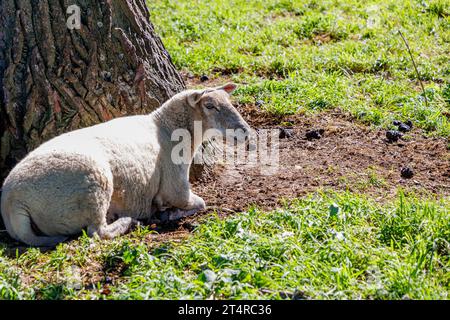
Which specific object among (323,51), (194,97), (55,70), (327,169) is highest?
(55,70)

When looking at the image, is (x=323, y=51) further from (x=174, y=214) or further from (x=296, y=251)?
(x=296, y=251)

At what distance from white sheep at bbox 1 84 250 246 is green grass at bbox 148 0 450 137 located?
2146 millimetres

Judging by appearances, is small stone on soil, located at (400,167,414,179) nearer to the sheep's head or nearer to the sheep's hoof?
the sheep's head

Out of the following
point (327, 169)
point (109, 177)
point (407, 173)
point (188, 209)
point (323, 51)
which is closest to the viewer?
point (109, 177)

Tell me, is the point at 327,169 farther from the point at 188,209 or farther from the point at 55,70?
the point at 55,70

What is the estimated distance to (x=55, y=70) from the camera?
645 centimetres

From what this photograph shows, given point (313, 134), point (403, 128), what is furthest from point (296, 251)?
point (403, 128)

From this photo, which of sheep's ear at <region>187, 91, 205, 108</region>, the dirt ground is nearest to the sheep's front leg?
the dirt ground

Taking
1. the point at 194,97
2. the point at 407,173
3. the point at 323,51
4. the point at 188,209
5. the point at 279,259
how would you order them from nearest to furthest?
the point at 279,259 < the point at 188,209 < the point at 194,97 < the point at 407,173 < the point at 323,51

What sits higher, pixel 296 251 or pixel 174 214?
pixel 296 251

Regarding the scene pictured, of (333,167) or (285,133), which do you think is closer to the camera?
(333,167)

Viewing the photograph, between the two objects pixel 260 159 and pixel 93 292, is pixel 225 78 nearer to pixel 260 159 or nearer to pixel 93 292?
pixel 260 159

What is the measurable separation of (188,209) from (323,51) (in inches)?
189

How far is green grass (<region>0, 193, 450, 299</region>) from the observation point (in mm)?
4328
